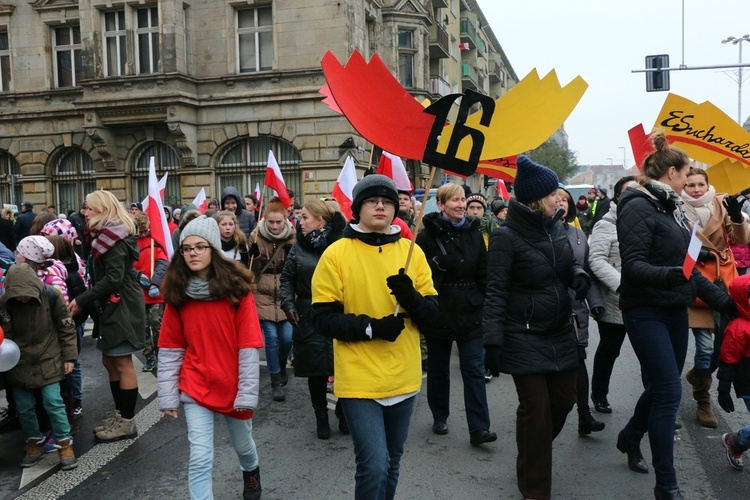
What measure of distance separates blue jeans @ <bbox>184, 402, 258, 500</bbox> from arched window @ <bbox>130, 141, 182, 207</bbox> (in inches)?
836

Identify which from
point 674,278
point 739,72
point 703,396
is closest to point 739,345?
point 674,278

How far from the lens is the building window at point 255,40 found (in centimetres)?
2359

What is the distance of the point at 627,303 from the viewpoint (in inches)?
165

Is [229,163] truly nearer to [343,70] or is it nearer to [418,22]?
[418,22]

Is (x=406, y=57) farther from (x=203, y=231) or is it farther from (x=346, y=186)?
(x=203, y=231)

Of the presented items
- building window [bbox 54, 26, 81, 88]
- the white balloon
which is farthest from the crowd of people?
building window [bbox 54, 26, 81, 88]

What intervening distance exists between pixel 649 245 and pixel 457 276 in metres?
1.74

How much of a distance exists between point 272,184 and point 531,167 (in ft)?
20.6

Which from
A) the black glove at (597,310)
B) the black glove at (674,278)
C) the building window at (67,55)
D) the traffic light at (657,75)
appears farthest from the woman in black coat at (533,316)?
the building window at (67,55)

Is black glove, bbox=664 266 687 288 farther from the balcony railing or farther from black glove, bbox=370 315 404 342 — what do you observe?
the balcony railing

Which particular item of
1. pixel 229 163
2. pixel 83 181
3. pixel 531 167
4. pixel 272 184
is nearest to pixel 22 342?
pixel 531 167

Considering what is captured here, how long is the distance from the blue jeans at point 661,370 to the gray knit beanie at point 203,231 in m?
2.40

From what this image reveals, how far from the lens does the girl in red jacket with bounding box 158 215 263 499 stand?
3.79 meters

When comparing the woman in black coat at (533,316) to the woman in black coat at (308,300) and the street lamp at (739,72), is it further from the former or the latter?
the street lamp at (739,72)
